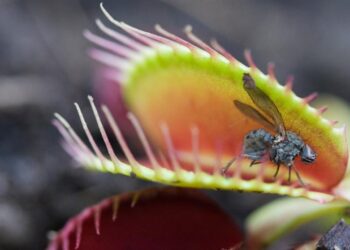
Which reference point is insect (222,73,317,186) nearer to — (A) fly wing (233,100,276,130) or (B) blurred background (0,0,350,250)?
(A) fly wing (233,100,276,130)

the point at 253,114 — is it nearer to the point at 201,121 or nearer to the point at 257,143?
the point at 257,143

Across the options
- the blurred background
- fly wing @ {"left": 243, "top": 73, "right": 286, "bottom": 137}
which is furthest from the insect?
the blurred background

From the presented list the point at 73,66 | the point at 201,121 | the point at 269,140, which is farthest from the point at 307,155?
the point at 73,66

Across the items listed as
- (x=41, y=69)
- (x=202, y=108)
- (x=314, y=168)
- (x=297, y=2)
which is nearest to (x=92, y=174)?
(x=41, y=69)

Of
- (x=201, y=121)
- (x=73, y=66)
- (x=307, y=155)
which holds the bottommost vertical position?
(x=307, y=155)

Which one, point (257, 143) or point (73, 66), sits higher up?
point (73, 66)

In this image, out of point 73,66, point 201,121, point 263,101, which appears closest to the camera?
point 263,101
